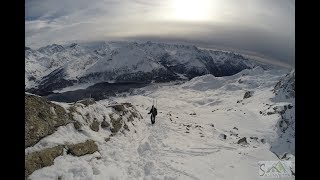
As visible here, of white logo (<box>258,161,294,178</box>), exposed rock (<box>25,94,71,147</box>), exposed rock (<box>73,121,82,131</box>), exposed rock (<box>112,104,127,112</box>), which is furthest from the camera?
exposed rock (<box>112,104,127,112</box>)

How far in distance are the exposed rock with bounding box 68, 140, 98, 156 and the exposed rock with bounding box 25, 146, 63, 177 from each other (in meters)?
0.76

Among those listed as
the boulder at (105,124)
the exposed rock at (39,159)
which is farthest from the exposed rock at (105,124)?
the exposed rock at (39,159)

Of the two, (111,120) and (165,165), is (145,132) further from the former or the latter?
(165,165)

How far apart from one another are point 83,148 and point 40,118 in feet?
6.36

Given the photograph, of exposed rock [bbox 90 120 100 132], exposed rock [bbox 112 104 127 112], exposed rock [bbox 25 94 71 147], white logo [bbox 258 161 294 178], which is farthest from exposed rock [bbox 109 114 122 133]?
white logo [bbox 258 161 294 178]

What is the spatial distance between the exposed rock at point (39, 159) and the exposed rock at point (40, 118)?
0.52 m

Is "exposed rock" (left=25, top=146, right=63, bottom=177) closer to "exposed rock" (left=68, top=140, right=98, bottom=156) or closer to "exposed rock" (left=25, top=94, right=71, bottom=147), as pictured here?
"exposed rock" (left=25, top=94, right=71, bottom=147)

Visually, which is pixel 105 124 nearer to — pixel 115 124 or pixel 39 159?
pixel 115 124

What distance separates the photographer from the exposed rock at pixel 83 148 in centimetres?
1201

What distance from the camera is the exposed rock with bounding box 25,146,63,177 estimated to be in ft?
31.8

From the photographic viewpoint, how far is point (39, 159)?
33.5 ft

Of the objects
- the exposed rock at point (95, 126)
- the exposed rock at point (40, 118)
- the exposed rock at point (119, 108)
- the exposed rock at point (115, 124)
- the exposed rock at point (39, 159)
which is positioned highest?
the exposed rock at point (40, 118)

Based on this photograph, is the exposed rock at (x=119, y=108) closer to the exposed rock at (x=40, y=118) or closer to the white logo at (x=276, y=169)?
the exposed rock at (x=40, y=118)

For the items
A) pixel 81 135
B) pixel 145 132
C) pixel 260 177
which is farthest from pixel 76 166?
pixel 145 132
